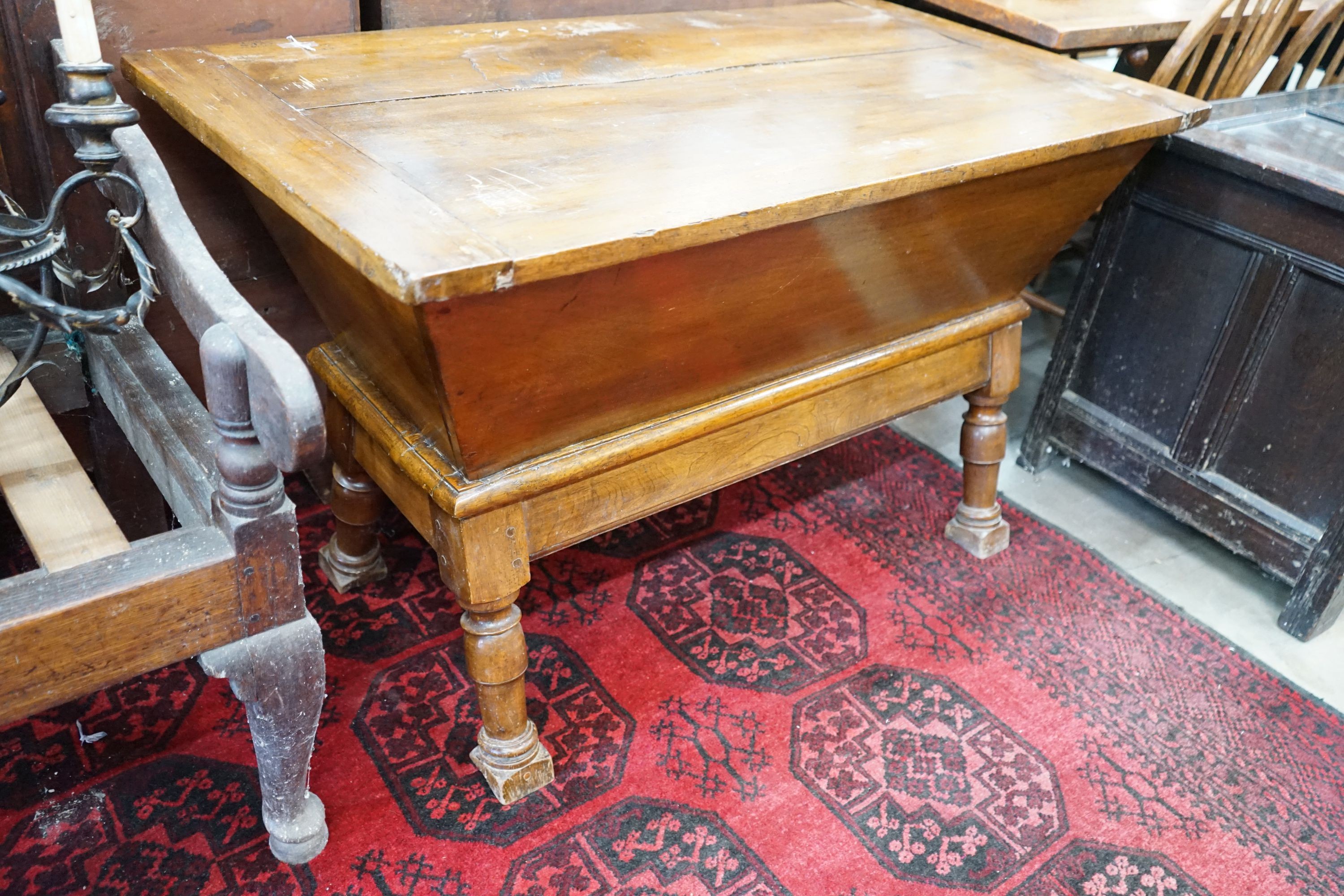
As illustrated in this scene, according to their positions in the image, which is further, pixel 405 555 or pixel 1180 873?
pixel 405 555

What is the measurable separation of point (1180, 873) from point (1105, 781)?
16 centimetres

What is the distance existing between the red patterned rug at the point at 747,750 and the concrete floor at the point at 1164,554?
7 cm

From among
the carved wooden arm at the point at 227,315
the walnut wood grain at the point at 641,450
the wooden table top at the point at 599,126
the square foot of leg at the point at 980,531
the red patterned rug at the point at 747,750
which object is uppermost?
the wooden table top at the point at 599,126

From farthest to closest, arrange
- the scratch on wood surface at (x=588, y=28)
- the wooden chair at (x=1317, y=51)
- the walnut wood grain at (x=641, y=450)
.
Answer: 1. the wooden chair at (x=1317, y=51)
2. the scratch on wood surface at (x=588, y=28)
3. the walnut wood grain at (x=641, y=450)

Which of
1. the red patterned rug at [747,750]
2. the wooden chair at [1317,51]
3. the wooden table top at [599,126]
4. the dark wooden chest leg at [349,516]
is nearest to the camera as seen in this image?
the wooden table top at [599,126]

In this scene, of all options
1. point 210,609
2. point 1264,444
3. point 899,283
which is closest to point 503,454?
point 210,609

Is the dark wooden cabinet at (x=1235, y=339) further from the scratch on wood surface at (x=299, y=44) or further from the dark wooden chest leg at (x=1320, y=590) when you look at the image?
the scratch on wood surface at (x=299, y=44)

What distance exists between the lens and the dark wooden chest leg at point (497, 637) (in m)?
1.23

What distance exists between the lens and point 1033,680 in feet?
5.53

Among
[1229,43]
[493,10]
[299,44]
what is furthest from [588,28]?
[1229,43]

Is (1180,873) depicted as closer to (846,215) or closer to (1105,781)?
(1105,781)

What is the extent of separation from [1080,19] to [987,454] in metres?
0.85

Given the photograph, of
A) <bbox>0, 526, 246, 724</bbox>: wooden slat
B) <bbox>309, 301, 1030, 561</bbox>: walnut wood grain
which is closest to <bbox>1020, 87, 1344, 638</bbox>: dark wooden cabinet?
<bbox>309, 301, 1030, 561</bbox>: walnut wood grain

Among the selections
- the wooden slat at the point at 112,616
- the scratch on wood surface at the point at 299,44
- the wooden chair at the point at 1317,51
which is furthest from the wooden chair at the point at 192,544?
the wooden chair at the point at 1317,51
